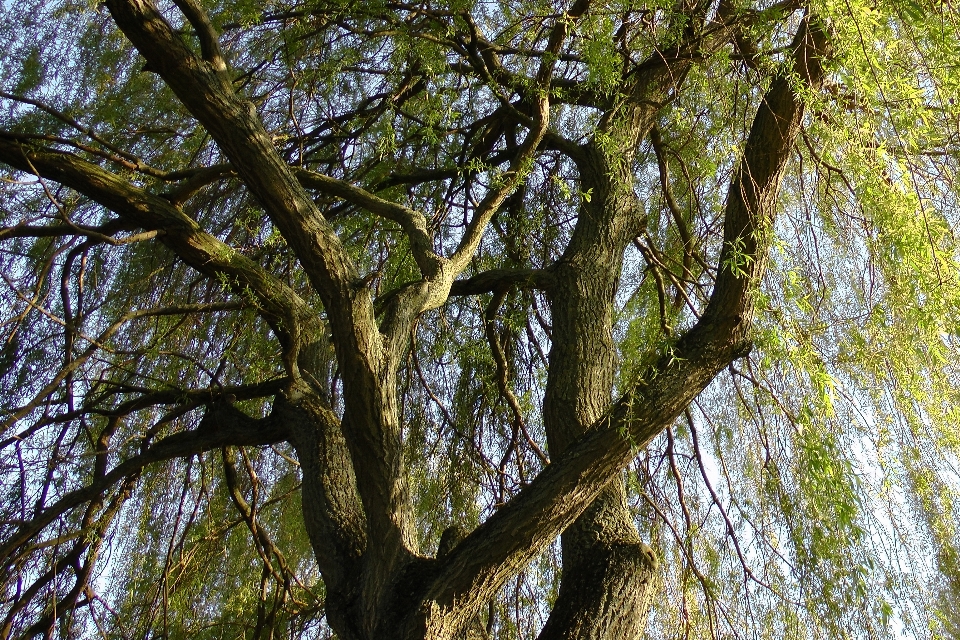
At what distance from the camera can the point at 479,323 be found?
3.44 meters

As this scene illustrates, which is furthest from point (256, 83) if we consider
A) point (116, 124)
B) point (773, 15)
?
point (773, 15)

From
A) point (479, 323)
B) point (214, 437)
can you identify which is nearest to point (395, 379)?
point (214, 437)

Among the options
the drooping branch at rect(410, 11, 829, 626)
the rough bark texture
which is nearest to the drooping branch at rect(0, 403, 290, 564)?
the rough bark texture

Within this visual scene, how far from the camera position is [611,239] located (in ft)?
9.09

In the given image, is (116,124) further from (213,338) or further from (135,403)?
(135,403)

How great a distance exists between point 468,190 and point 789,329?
1713 millimetres

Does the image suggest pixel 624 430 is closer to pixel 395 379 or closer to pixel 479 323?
pixel 395 379

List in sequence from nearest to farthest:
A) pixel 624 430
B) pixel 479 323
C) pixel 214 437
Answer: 1. pixel 624 430
2. pixel 214 437
3. pixel 479 323

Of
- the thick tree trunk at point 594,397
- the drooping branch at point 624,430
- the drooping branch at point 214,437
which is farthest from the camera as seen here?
the drooping branch at point 214,437

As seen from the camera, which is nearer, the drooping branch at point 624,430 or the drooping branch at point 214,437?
the drooping branch at point 624,430

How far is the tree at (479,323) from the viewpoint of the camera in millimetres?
2033

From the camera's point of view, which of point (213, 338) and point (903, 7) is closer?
point (903, 7)

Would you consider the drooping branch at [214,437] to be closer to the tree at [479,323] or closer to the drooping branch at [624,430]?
the tree at [479,323]

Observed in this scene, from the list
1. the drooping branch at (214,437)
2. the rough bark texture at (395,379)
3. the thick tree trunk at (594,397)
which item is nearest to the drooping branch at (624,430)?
the rough bark texture at (395,379)
